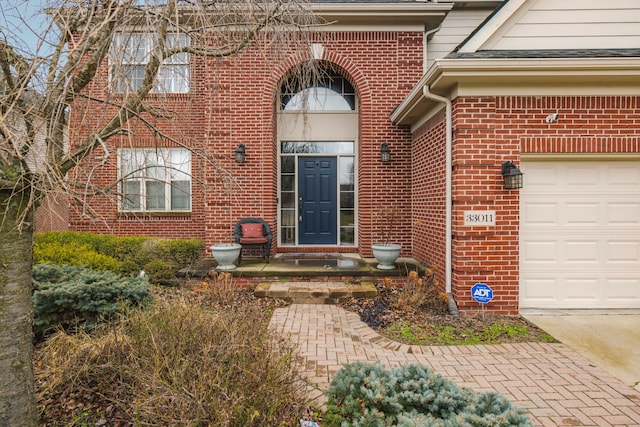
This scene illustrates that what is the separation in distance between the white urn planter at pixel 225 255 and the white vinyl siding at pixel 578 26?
5.16 m

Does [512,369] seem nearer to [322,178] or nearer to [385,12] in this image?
[322,178]

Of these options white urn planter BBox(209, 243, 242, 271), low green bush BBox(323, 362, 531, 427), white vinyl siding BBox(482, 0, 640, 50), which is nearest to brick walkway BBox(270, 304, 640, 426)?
low green bush BBox(323, 362, 531, 427)

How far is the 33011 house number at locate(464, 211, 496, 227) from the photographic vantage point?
484 cm

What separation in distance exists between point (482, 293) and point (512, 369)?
1.33 metres

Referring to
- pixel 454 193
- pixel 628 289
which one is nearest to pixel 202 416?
pixel 454 193

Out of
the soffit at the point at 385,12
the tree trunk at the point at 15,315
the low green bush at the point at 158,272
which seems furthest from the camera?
the soffit at the point at 385,12

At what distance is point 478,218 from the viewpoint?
4.86m

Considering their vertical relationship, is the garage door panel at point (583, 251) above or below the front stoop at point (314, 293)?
above

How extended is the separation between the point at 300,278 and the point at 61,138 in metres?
4.52

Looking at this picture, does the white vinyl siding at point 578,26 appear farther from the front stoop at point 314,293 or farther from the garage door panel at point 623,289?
the front stoop at point 314,293

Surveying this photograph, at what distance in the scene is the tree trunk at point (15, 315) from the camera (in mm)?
2082

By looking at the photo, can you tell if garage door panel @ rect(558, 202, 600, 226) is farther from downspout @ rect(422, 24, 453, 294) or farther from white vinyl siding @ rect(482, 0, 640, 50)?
white vinyl siding @ rect(482, 0, 640, 50)

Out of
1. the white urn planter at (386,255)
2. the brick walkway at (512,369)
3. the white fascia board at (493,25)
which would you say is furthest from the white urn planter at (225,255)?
the white fascia board at (493,25)

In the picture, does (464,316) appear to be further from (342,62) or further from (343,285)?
(342,62)
